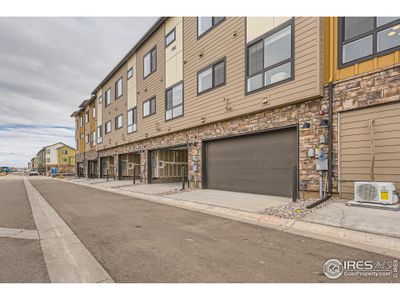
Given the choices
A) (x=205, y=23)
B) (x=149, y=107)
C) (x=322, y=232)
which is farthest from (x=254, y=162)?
(x=149, y=107)

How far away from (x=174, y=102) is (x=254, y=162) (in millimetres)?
7008

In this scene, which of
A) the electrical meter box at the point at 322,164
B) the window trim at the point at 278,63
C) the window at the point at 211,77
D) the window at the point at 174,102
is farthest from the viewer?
the window at the point at 174,102

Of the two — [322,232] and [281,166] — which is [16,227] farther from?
[281,166]

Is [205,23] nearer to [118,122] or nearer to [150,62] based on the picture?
[150,62]

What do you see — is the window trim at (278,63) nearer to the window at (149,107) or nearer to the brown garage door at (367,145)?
the brown garage door at (367,145)

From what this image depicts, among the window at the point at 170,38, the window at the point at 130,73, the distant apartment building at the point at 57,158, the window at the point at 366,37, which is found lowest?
the distant apartment building at the point at 57,158

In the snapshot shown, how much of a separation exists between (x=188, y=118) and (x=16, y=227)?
9.11 meters

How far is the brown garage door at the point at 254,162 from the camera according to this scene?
28.3 feet

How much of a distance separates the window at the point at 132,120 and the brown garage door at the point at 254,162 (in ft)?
30.4

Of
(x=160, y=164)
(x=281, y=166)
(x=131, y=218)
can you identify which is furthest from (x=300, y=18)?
(x=160, y=164)

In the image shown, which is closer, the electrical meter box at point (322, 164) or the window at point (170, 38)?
the electrical meter box at point (322, 164)

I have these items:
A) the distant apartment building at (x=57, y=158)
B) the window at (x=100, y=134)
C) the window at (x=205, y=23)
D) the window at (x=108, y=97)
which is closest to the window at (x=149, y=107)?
the window at (x=205, y=23)

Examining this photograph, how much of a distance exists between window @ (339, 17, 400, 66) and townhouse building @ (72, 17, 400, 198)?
3 cm

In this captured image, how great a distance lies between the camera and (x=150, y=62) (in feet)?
56.5
